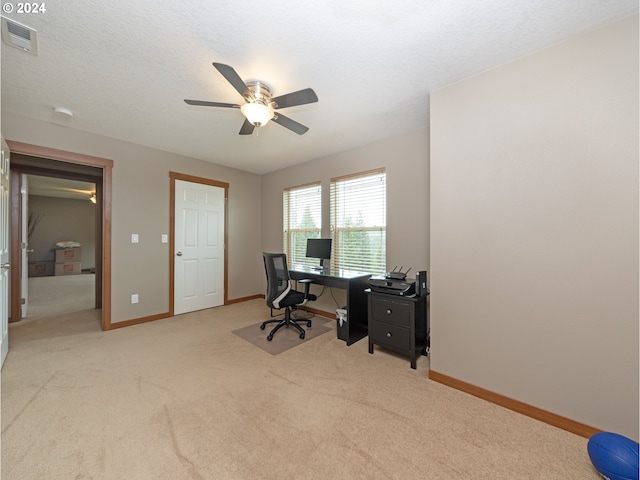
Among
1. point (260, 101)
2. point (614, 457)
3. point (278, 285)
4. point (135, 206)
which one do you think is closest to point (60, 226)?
point (135, 206)

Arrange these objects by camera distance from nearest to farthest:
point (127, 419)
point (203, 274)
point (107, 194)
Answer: point (127, 419)
point (107, 194)
point (203, 274)

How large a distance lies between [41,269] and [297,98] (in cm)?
1041

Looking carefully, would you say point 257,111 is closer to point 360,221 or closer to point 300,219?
point 360,221

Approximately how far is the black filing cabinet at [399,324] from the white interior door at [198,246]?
2.98 metres

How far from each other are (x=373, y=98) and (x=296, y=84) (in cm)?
74

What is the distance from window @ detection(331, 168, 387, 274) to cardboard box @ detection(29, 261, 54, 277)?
372 inches

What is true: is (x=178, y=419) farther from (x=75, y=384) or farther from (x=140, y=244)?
(x=140, y=244)

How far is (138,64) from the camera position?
6.30 feet

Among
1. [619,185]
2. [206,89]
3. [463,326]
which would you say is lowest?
[463,326]

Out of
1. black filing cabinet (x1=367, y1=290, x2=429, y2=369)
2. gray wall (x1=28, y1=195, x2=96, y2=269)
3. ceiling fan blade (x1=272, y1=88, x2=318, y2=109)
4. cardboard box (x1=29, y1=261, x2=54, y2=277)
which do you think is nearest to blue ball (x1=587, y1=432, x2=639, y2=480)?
black filing cabinet (x1=367, y1=290, x2=429, y2=369)

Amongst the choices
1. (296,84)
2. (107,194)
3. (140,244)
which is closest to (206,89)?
(296,84)

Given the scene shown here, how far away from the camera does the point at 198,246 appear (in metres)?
4.29

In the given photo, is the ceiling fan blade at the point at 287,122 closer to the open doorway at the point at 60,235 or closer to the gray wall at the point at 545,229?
the gray wall at the point at 545,229

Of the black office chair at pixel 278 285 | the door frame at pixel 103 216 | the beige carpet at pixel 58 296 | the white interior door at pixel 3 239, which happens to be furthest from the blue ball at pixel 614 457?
the beige carpet at pixel 58 296
